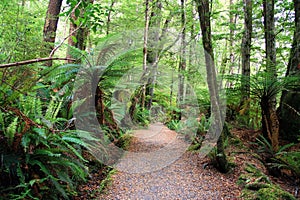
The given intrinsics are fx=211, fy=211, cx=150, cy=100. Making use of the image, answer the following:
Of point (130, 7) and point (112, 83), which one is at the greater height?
point (130, 7)

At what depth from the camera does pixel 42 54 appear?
4184 millimetres

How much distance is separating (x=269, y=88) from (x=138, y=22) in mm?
6723

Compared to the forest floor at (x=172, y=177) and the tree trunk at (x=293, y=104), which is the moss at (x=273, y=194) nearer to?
the forest floor at (x=172, y=177)

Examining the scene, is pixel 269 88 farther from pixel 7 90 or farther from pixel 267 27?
pixel 7 90

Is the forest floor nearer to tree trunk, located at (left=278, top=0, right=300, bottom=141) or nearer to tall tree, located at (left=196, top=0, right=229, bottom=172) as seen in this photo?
tall tree, located at (left=196, top=0, right=229, bottom=172)

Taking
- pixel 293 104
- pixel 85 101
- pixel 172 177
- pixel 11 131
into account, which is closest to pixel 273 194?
pixel 172 177

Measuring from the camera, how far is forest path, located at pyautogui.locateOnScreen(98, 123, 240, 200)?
116 inches

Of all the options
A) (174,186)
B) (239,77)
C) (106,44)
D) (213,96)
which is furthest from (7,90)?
(239,77)

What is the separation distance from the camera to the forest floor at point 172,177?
9.68ft

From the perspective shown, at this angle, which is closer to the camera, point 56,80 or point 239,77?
point 56,80

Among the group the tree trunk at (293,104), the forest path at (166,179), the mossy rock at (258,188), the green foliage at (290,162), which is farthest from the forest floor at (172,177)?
the tree trunk at (293,104)

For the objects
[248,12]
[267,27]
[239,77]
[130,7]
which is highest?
[130,7]

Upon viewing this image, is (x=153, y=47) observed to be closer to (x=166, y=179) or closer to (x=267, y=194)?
(x=166, y=179)

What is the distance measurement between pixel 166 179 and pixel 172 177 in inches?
5.3
